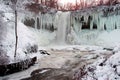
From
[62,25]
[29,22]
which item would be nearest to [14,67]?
[29,22]

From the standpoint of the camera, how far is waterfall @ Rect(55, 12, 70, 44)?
22.8 m

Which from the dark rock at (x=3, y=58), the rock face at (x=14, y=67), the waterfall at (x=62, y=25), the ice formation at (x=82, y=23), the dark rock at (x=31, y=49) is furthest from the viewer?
the waterfall at (x=62, y=25)

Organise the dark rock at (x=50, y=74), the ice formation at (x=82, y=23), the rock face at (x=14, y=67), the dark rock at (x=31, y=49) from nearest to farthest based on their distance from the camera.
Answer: the dark rock at (x=50, y=74) < the rock face at (x=14, y=67) < the dark rock at (x=31, y=49) < the ice formation at (x=82, y=23)

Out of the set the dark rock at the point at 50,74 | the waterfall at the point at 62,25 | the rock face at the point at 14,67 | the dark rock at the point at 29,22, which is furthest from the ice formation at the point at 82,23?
the rock face at the point at 14,67

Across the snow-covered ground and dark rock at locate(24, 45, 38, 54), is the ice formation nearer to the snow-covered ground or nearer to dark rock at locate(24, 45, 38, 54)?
the snow-covered ground

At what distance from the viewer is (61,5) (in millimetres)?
27031

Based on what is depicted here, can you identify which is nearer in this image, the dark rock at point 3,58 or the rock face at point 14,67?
the rock face at point 14,67

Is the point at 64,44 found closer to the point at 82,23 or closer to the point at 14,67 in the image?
the point at 82,23

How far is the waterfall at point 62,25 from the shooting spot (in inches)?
898

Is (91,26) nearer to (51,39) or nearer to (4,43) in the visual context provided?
(51,39)

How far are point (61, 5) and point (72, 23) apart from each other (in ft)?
16.6

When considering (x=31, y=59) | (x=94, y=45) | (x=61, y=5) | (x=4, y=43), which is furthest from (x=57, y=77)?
(x=61, y=5)

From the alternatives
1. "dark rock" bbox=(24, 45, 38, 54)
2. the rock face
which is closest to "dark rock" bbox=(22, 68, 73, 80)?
the rock face

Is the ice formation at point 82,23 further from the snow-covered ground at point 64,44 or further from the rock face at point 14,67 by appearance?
the rock face at point 14,67
